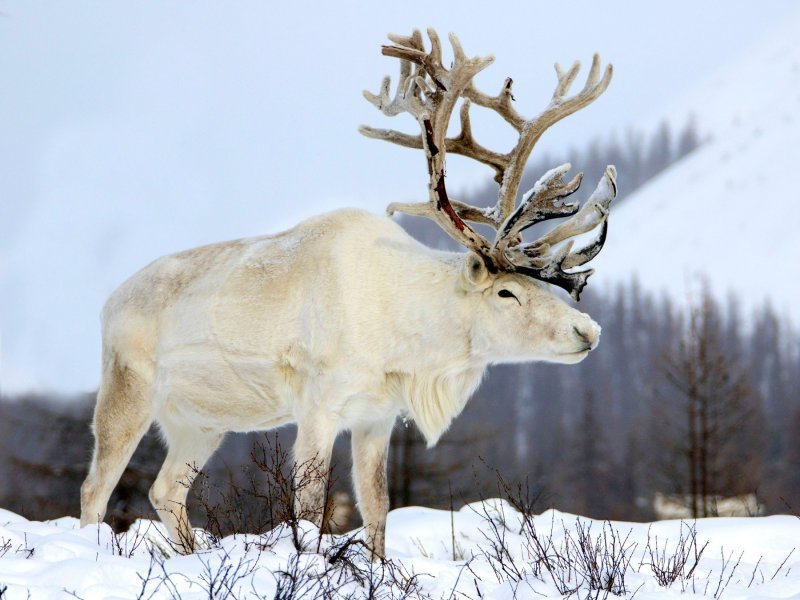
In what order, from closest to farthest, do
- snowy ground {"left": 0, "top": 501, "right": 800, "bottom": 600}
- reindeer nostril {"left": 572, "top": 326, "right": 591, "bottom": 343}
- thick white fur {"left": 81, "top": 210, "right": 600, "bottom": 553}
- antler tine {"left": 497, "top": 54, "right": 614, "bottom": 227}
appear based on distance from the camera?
snowy ground {"left": 0, "top": 501, "right": 800, "bottom": 600}, reindeer nostril {"left": 572, "top": 326, "right": 591, "bottom": 343}, thick white fur {"left": 81, "top": 210, "right": 600, "bottom": 553}, antler tine {"left": 497, "top": 54, "right": 614, "bottom": 227}

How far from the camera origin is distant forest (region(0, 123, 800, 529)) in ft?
60.1

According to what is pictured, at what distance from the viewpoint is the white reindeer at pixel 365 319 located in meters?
6.52

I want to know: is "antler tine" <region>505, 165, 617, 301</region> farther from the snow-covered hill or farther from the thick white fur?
the snow-covered hill

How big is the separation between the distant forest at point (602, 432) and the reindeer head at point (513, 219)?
1081mm

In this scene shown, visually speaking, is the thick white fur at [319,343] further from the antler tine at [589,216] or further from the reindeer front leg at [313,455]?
the antler tine at [589,216]

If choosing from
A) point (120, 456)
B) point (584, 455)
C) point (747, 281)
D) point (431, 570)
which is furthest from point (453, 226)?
point (747, 281)

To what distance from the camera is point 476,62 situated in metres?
7.01

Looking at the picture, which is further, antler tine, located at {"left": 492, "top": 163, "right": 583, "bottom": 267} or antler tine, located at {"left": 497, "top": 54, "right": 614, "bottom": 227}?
antler tine, located at {"left": 497, "top": 54, "right": 614, "bottom": 227}

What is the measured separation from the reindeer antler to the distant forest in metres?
1.53

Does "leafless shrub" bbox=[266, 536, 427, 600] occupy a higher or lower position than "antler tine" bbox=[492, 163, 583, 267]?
lower

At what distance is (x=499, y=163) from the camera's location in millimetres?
7359

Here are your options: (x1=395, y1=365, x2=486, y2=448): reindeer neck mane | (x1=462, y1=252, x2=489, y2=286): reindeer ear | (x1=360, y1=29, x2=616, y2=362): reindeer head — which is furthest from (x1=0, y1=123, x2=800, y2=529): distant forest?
(x1=462, y1=252, x2=489, y2=286): reindeer ear

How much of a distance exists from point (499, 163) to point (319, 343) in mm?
1976

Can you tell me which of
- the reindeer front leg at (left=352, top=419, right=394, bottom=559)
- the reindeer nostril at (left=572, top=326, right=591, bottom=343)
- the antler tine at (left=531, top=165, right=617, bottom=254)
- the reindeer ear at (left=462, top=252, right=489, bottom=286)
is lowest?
the reindeer front leg at (left=352, top=419, right=394, bottom=559)
